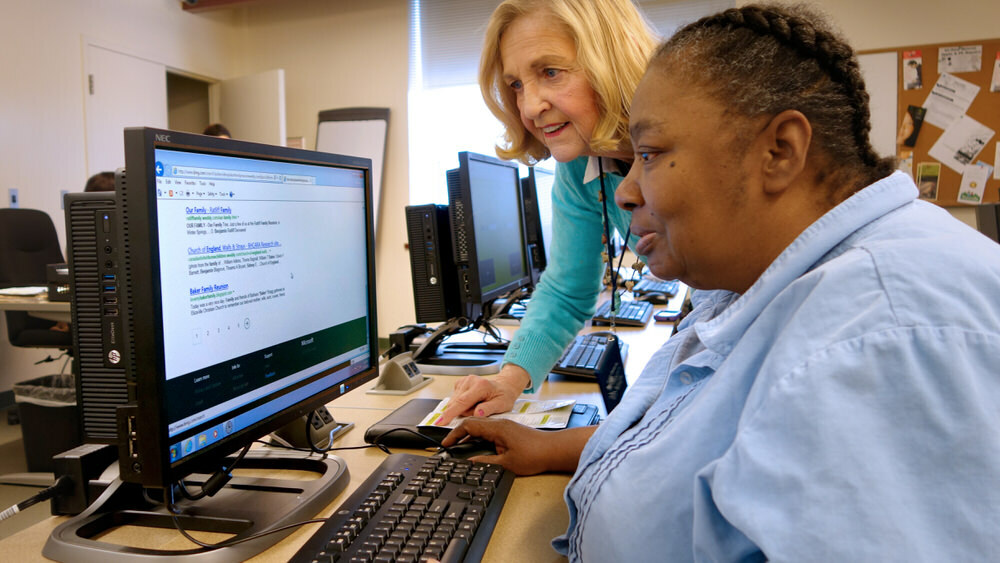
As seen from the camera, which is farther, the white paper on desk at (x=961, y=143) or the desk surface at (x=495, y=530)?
the white paper on desk at (x=961, y=143)

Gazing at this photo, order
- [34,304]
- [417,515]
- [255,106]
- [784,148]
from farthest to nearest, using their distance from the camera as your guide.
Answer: [255,106]
[34,304]
[417,515]
[784,148]

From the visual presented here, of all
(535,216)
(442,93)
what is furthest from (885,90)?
(442,93)

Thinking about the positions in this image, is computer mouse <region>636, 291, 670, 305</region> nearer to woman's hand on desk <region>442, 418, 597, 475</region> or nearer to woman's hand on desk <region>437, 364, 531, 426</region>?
woman's hand on desk <region>437, 364, 531, 426</region>

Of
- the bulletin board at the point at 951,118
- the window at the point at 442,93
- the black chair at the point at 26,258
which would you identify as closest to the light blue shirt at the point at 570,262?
the black chair at the point at 26,258

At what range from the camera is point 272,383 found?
86 cm

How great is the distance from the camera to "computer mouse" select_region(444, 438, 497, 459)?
1.00 m

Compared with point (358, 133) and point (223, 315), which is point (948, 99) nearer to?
point (358, 133)

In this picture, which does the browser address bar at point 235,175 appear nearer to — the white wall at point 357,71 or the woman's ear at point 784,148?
the woman's ear at point 784,148

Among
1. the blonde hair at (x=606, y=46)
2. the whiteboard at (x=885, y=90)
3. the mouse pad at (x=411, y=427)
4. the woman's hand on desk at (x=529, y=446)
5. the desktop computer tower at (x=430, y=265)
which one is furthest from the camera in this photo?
the whiteboard at (x=885, y=90)

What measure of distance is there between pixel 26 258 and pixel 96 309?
345cm

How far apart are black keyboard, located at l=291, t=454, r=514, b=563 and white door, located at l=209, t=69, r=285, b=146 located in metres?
4.31

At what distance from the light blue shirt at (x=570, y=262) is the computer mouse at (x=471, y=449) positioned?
387mm

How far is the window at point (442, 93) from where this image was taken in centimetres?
501

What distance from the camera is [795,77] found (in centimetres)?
60
